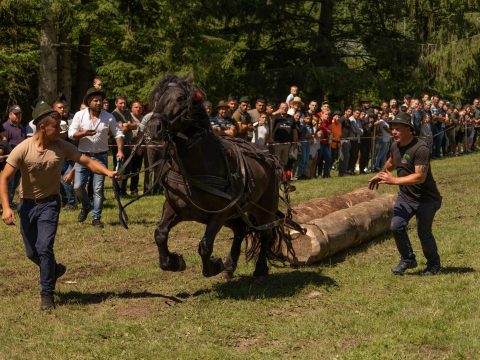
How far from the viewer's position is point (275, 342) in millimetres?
7078

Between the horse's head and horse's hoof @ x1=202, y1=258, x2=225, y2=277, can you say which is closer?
the horse's head

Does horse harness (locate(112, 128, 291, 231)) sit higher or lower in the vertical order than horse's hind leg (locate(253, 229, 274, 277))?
higher

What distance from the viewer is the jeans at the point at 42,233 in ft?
26.5

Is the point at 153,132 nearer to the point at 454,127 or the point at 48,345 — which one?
the point at 48,345

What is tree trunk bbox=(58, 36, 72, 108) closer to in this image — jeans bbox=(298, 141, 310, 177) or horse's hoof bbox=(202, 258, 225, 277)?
jeans bbox=(298, 141, 310, 177)

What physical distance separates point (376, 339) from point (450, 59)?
29.1 m

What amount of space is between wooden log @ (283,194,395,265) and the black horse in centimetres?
112

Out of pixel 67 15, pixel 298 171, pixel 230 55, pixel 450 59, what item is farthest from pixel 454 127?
pixel 67 15

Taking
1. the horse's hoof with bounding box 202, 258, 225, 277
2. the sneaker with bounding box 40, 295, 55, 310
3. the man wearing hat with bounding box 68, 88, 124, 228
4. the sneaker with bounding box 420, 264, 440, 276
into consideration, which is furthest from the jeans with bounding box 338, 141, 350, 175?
the sneaker with bounding box 40, 295, 55, 310

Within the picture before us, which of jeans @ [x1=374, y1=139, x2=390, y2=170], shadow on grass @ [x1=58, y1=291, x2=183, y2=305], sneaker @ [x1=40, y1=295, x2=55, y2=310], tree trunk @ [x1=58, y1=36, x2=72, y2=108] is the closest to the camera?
sneaker @ [x1=40, y1=295, x2=55, y2=310]

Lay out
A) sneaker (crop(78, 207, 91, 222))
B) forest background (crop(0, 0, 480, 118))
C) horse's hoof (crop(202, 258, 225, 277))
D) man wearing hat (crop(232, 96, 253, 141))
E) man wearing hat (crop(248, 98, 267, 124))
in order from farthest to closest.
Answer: forest background (crop(0, 0, 480, 118)) → man wearing hat (crop(248, 98, 267, 124)) → man wearing hat (crop(232, 96, 253, 141)) → sneaker (crop(78, 207, 91, 222)) → horse's hoof (crop(202, 258, 225, 277))

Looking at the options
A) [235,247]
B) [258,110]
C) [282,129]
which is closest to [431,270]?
[235,247]

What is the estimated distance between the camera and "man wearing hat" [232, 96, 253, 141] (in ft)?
54.3

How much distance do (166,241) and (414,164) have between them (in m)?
3.12
